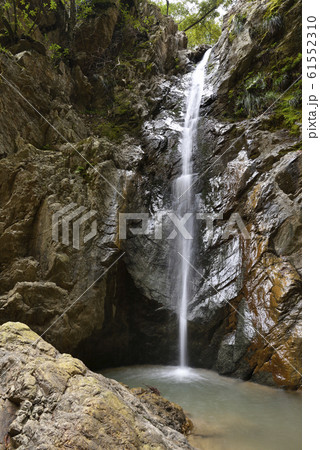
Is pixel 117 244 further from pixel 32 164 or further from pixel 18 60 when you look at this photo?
pixel 18 60

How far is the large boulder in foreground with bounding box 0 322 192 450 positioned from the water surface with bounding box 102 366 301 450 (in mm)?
953

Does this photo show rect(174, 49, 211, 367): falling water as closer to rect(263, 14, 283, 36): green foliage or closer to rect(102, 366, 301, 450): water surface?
rect(102, 366, 301, 450): water surface

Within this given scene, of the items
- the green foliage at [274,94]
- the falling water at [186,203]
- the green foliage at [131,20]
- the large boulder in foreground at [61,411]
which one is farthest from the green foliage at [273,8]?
the large boulder in foreground at [61,411]

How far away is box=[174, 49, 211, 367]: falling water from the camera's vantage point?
6.34 m

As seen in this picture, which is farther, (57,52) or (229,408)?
(57,52)

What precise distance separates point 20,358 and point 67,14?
1319cm

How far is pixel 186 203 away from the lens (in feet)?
25.0

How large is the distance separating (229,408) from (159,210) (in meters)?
4.78

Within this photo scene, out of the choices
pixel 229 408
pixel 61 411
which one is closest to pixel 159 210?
pixel 229 408

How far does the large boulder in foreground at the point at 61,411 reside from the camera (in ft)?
5.97

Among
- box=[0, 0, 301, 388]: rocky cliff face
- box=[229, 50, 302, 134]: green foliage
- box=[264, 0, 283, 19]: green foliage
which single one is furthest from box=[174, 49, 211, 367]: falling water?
box=[264, 0, 283, 19]: green foliage

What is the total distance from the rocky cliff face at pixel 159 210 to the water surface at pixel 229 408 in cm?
40

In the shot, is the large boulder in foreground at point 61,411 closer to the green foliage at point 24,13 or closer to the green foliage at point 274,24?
the green foliage at point 24,13

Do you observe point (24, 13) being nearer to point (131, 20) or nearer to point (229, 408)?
point (131, 20)
